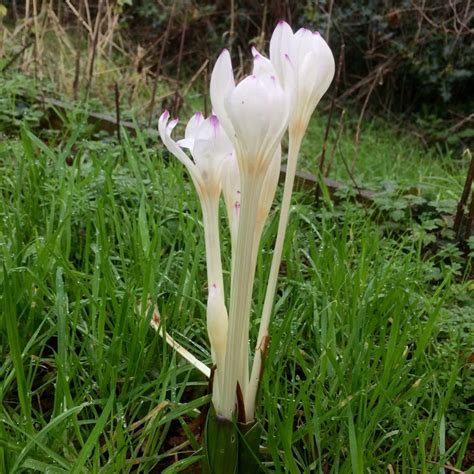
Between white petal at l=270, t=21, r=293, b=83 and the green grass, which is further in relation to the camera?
the green grass

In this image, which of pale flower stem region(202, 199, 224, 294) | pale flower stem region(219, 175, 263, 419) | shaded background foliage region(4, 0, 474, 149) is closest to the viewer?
pale flower stem region(219, 175, 263, 419)

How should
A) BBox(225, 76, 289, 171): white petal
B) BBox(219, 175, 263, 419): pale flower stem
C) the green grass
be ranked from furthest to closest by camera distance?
the green grass < BBox(219, 175, 263, 419): pale flower stem < BBox(225, 76, 289, 171): white petal

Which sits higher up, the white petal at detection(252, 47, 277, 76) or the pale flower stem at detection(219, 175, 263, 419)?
the white petal at detection(252, 47, 277, 76)

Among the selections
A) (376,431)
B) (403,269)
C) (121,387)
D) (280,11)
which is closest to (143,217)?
(121,387)

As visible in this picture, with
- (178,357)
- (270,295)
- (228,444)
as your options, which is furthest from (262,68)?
(178,357)

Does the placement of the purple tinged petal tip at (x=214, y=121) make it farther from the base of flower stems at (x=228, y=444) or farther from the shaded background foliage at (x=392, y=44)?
the shaded background foliage at (x=392, y=44)

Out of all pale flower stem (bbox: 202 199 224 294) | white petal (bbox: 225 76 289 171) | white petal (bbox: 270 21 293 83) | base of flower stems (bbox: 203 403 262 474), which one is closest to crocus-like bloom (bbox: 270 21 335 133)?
white petal (bbox: 270 21 293 83)

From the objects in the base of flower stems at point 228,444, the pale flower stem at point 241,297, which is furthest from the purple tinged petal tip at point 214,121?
the base of flower stems at point 228,444

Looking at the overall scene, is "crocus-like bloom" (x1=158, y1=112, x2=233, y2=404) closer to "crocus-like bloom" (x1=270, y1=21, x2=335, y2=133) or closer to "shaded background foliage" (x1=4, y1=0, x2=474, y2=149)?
"crocus-like bloom" (x1=270, y1=21, x2=335, y2=133)
